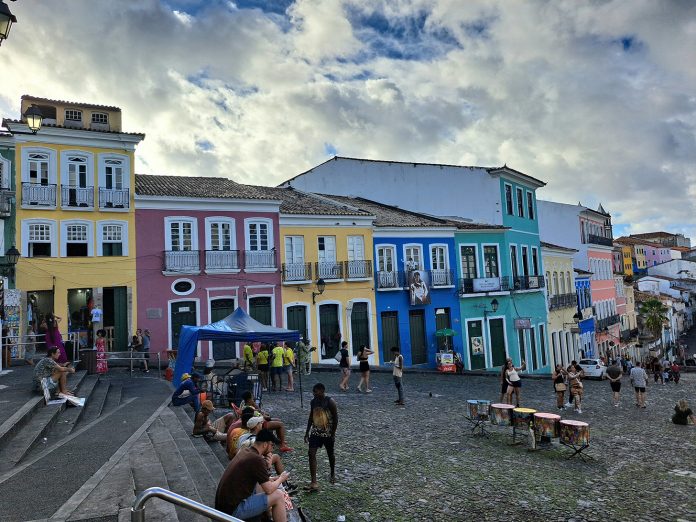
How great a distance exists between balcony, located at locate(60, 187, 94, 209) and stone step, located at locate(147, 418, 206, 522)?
1363 centimetres

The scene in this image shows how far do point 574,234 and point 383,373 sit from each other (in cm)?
2582

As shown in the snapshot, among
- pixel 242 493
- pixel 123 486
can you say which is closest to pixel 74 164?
pixel 123 486

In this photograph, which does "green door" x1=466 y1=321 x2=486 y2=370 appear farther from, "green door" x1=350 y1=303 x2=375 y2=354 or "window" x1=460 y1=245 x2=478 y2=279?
"green door" x1=350 y1=303 x2=375 y2=354

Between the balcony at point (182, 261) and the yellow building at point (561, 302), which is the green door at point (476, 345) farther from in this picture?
the balcony at point (182, 261)

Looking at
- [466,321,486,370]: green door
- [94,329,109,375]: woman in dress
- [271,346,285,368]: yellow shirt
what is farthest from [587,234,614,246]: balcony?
[94,329,109,375]: woman in dress

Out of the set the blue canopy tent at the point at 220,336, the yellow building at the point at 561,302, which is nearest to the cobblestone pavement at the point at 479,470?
the blue canopy tent at the point at 220,336

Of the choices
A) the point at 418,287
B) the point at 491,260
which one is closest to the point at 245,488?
the point at 418,287

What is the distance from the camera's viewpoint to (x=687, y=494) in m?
8.01

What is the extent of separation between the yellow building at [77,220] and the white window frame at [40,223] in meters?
0.03

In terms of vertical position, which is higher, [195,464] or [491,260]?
[491,260]

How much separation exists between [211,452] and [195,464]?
A: 0.93m

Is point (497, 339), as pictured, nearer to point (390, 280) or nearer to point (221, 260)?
point (390, 280)

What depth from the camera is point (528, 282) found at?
102 ft

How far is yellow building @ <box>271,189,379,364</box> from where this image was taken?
23922 mm
